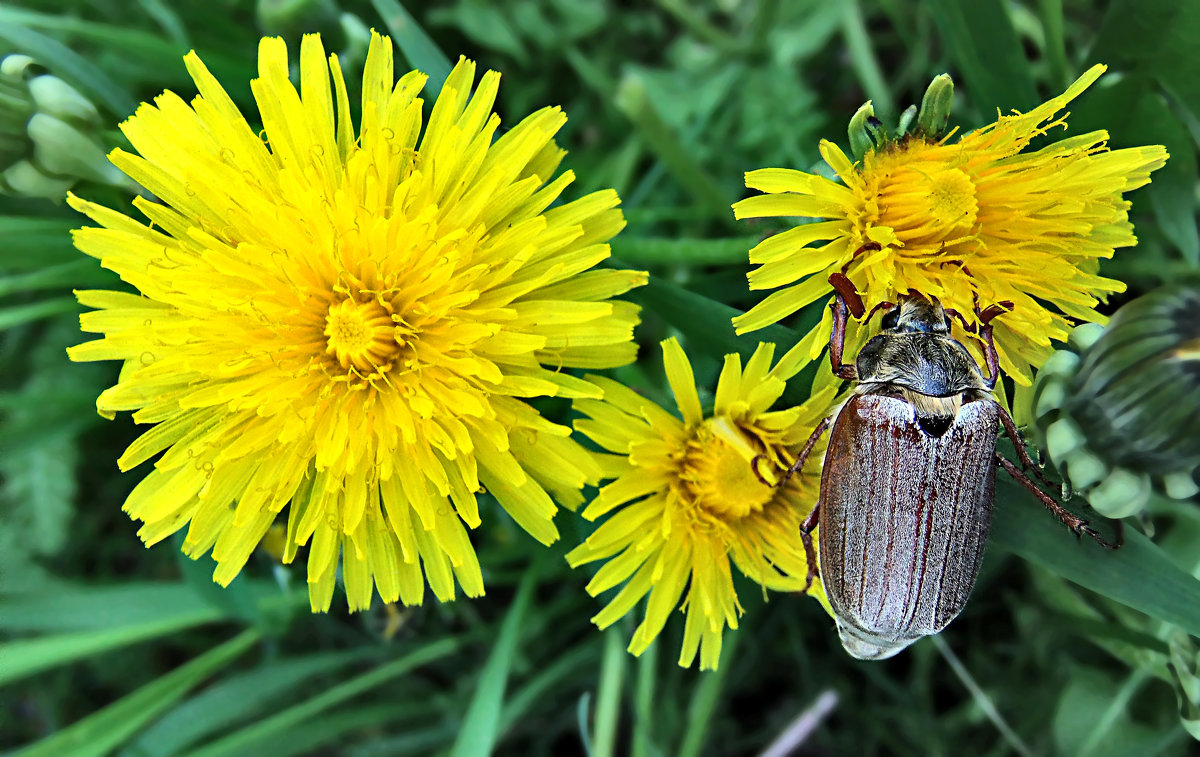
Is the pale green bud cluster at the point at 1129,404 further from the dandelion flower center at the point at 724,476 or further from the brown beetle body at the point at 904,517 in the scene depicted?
the dandelion flower center at the point at 724,476

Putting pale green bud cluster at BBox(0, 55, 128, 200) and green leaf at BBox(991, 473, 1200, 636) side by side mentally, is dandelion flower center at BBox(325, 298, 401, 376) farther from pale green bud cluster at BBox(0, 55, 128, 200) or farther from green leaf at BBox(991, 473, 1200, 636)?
green leaf at BBox(991, 473, 1200, 636)

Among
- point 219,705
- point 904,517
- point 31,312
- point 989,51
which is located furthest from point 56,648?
point 989,51

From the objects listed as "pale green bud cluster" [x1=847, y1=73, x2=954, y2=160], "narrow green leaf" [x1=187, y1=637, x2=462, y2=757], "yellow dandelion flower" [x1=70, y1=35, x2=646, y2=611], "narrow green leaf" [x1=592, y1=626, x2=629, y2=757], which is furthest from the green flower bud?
"narrow green leaf" [x1=187, y1=637, x2=462, y2=757]

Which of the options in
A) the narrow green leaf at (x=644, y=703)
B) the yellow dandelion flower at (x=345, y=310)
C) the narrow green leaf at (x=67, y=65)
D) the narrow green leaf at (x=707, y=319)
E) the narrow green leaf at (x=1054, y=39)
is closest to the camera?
the yellow dandelion flower at (x=345, y=310)

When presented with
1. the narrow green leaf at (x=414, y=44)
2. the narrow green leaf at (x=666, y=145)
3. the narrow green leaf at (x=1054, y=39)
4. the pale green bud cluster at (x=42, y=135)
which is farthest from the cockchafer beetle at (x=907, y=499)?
the pale green bud cluster at (x=42, y=135)

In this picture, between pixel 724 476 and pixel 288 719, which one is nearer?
pixel 724 476

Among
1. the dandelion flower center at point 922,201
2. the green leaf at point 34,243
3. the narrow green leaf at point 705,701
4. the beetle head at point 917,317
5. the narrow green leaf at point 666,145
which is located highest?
the green leaf at point 34,243

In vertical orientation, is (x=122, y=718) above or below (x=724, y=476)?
above

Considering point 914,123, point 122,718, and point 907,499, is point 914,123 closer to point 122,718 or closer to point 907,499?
point 907,499
